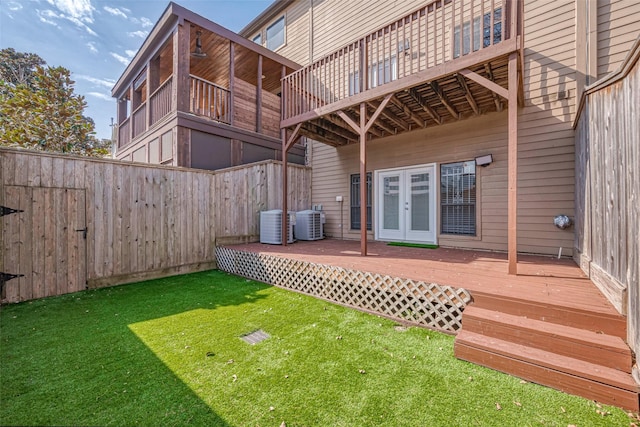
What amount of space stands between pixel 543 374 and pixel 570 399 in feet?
0.64

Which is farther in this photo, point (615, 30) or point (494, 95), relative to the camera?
point (494, 95)

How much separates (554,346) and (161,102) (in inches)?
386

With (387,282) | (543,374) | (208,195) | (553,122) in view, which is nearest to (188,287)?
(208,195)

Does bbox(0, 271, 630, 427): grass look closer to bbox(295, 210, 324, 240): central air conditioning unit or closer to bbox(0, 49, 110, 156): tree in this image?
bbox(295, 210, 324, 240): central air conditioning unit

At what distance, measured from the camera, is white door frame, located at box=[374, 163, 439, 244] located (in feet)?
20.6

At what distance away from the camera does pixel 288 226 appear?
7031 millimetres

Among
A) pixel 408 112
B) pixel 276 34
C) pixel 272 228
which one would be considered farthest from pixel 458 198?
pixel 276 34

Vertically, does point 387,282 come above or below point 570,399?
above

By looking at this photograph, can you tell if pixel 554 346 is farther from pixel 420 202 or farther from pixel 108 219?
pixel 108 219

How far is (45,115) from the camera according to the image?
9.59 metres

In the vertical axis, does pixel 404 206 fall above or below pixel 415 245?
above

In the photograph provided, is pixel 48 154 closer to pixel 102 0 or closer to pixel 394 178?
pixel 394 178

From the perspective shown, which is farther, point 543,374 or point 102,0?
point 102,0

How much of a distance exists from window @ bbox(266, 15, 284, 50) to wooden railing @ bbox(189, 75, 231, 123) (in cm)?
408
